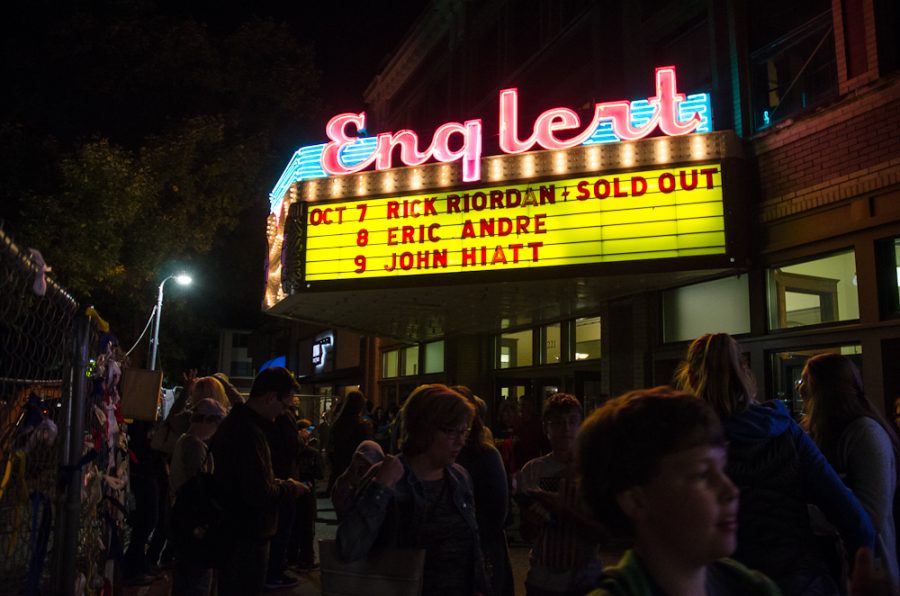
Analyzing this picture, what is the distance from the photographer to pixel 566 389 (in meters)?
13.9

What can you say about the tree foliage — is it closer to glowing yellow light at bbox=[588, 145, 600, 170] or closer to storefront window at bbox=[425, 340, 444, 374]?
storefront window at bbox=[425, 340, 444, 374]

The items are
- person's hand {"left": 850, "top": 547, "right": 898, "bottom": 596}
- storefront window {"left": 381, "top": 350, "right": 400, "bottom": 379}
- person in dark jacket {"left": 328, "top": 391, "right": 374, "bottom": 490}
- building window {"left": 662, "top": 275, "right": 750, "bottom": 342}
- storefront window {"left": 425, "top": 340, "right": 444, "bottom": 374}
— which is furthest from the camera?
storefront window {"left": 381, "top": 350, "right": 400, "bottom": 379}

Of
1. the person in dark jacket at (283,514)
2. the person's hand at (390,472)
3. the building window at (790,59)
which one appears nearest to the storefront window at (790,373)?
the building window at (790,59)

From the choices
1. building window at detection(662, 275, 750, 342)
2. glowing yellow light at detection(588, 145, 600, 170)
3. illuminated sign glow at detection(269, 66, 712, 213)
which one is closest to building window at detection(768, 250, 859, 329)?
building window at detection(662, 275, 750, 342)

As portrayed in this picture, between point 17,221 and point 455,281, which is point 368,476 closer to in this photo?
point 455,281

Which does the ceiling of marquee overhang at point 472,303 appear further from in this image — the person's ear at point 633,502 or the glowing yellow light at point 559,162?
the person's ear at point 633,502

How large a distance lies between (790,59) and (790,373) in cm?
393

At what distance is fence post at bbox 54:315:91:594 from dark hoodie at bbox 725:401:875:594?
320cm

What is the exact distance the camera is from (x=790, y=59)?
941 cm

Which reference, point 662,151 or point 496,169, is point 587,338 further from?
point 662,151

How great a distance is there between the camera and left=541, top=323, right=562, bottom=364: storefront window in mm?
14337

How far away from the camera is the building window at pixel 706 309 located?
9.81m

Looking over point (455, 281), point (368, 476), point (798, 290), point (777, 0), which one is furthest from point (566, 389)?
point (368, 476)

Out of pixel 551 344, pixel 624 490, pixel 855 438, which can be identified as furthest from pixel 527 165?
pixel 624 490
